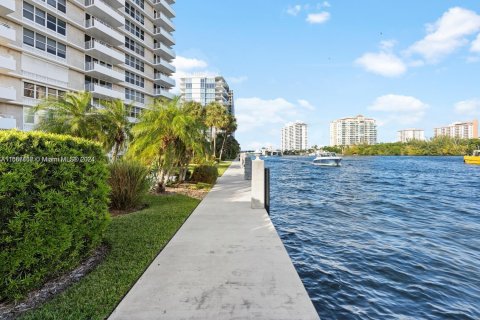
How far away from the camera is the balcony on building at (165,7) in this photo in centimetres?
5238

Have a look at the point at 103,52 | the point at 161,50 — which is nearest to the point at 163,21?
the point at 161,50

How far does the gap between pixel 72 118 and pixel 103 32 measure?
2643 centimetres

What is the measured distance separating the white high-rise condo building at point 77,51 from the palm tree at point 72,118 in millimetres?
4938

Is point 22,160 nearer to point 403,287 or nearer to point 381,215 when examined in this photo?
point 403,287

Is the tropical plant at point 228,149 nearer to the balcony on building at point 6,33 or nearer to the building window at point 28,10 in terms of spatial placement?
the building window at point 28,10

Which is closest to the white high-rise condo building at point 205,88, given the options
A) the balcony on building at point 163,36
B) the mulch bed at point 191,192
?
the balcony on building at point 163,36

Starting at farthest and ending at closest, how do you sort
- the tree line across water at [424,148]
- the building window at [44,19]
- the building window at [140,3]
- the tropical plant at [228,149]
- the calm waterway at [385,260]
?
the tree line across water at [424,148] < the tropical plant at [228,149] < the building window at [140,3] < the building window at [44,19] < the calm waterway at [385,260]

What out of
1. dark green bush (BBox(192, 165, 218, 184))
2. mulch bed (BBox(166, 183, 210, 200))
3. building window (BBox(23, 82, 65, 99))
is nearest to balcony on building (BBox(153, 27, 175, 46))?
building window (BBox(23, 82, 65, 99))

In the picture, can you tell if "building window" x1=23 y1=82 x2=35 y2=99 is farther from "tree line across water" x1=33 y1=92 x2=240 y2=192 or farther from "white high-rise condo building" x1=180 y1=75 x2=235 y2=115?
"white high-rise condo building" x1=180 y1=75 x2=235 y2=115

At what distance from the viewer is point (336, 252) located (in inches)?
293

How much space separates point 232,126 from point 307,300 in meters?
58.0

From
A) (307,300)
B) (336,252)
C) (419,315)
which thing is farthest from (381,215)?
(307,300)

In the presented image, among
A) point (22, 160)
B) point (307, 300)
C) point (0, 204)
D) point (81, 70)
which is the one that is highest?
point (81, 70)

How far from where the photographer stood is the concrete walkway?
3512 millimetres
